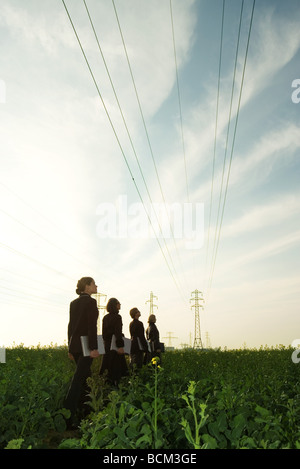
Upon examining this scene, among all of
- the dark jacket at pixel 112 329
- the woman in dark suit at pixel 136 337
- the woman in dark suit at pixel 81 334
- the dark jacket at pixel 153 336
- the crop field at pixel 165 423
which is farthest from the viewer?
the dark jacket at pixel 153 336

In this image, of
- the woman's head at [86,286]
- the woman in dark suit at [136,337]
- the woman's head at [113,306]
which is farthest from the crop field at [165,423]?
the woman in dark suit at [136,337]

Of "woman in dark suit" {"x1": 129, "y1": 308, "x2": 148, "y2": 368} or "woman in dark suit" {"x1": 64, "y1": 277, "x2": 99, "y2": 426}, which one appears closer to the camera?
"woman in dark suit" {"x1": 64, "y1": 277, "x2": 99, "y2": 426}

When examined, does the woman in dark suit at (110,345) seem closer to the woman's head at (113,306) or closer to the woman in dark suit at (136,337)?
the woman's head at (113,306)

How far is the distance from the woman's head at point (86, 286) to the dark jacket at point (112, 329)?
2.29 m

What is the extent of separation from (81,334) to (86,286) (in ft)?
2.43

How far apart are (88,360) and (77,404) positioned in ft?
2.10

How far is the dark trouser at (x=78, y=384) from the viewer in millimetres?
5668

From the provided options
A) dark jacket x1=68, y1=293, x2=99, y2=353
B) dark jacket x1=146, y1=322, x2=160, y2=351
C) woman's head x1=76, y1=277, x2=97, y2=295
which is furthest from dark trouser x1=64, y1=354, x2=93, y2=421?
dark jacket x1=146, y1=322, x2=160, y2=351

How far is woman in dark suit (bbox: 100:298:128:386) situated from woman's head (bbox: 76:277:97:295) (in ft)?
7.29

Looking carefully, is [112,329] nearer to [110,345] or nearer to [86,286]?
[110,345]

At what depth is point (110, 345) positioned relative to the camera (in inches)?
338

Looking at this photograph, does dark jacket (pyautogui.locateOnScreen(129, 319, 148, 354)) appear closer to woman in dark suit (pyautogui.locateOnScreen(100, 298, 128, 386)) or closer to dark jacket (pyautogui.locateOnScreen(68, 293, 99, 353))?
woman in dark suit (pyautogui.locateOnScreen(100, 298, 128, 386))

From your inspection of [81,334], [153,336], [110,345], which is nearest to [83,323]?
[81,334]

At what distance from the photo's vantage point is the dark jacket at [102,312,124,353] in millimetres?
8445
